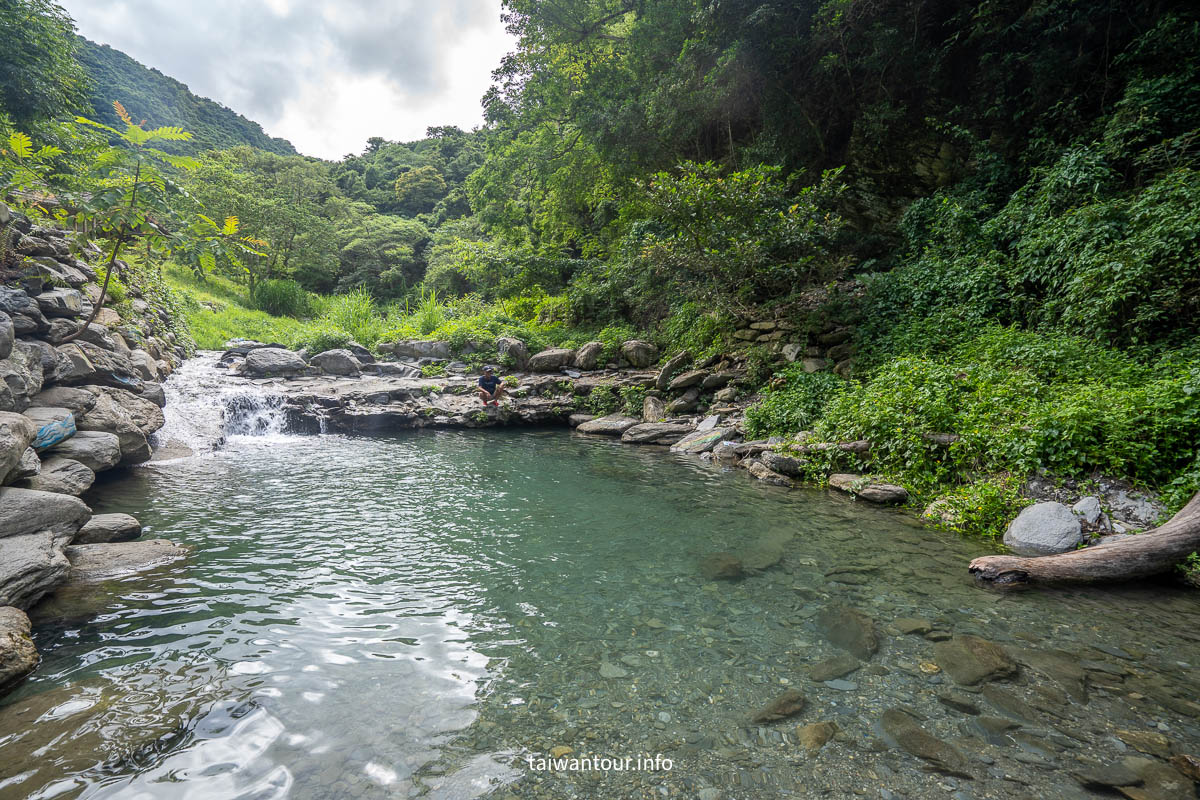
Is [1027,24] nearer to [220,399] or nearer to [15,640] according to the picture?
[15,640]

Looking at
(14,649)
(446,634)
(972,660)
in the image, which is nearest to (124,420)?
(14,649)

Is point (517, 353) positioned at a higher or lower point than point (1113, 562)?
higher

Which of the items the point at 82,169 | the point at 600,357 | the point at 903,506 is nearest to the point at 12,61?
the point at 82,169

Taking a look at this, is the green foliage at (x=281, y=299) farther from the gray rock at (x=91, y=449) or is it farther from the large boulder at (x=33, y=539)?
the large boulder at (x=33, y=539)

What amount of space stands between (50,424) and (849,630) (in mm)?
8259

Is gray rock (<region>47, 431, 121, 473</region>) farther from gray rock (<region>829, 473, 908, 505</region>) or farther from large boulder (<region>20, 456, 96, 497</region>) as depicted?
gray rock (<region>829, 473, 908, 505</region>)

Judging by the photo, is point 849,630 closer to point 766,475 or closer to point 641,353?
point 766,475

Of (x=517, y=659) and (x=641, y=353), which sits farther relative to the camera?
(x=641, y=353)

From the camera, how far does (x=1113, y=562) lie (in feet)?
12.7

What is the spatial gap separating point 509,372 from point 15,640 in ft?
40.7

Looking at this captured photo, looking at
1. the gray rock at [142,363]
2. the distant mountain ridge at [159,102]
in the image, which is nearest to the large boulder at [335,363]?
the gray rock at [142,363]

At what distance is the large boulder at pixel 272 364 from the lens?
42.8 feet

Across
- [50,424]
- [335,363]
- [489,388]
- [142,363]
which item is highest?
[335,363]

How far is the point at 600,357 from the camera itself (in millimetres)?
14344
